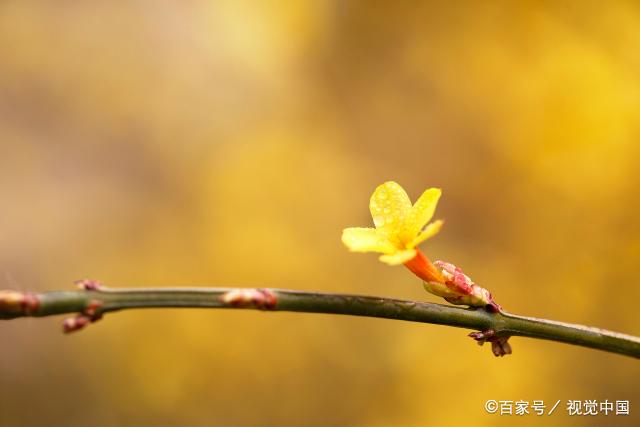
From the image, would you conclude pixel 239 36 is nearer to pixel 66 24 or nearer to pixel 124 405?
pixel 66 24

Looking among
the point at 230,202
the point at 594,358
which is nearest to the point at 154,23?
the point at 230,202

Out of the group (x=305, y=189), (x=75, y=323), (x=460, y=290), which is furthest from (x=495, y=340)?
(x=305, y=189)

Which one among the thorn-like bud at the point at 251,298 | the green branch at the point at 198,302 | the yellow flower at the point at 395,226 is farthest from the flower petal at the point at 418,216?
the thorn-like bud at the point at 251,298

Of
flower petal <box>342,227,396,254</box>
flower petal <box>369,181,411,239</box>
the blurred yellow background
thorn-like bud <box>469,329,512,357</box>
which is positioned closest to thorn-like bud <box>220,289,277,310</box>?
flower petal <box>342,227,396,254</box>

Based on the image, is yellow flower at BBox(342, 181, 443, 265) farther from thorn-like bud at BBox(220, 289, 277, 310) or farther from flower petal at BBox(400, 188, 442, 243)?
thorn-like bud at BBox(220, 289, 277, 310)

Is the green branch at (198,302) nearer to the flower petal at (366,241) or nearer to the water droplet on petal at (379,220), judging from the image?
the flower petal at (366,241)

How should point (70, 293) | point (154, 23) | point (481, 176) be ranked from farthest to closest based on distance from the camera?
point (154, 23)
point (481, 176)
point (70, 293)

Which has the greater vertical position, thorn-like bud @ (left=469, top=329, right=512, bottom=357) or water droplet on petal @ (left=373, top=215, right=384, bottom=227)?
water droplet on petal @ (left=373, top=215, right=384, bottom=227)

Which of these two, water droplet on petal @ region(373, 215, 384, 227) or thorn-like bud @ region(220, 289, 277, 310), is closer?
thorn-like bud @ region(220, 289, 277, 310)
